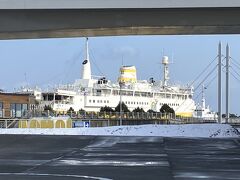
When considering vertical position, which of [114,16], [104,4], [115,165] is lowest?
[115,165]

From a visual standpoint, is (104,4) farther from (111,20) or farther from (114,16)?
(111,20)

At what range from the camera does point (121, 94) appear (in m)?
104

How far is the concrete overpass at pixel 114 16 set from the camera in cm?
2386

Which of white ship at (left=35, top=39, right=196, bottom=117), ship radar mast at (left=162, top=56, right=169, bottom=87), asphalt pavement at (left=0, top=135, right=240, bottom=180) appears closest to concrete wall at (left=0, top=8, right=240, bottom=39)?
asphalt pavement at (left=0, top=135, right=240, bottom=180)

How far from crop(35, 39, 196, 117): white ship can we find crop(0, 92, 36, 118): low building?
25932 millimetres

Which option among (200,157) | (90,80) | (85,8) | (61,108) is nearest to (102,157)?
(200,157)

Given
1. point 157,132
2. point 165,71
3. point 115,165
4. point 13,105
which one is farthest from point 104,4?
point 165,71

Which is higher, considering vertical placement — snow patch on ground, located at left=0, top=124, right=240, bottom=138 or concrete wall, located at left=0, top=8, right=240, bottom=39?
concrete wall, located at left=0, top=8, right=240, bottom=39

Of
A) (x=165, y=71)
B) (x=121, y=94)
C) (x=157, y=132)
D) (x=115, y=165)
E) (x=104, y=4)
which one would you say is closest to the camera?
(x=115, y=165)

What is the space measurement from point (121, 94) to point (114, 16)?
77.8 m

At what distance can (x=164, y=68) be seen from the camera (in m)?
131

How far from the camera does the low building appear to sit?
239 feet

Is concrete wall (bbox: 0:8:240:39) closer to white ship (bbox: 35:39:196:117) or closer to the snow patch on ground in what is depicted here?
the snow patch on ground

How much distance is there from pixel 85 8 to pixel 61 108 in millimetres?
81815
